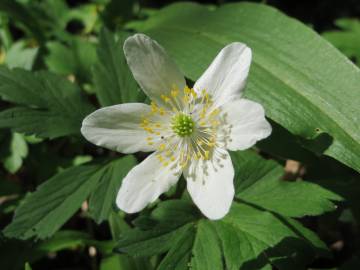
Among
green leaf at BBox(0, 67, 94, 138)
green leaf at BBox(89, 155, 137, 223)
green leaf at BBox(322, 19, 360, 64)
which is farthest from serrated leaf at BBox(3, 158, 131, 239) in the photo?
green leaf at BBox(322, 19, 360, 64)

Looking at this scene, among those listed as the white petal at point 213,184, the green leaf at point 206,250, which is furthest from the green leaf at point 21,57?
the green leaf at point 206,250

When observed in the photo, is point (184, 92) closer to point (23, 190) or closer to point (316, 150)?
point (316, 150)

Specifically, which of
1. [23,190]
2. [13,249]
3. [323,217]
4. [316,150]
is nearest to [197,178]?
[316,150]

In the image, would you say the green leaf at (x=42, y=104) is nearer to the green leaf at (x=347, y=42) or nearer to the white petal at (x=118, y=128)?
the white petal at (x=118, y=128)

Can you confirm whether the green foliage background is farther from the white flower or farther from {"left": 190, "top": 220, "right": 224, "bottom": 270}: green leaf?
the white flower

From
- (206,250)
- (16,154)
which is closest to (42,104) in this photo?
(16,154)

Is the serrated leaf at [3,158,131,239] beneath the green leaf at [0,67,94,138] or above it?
beneath

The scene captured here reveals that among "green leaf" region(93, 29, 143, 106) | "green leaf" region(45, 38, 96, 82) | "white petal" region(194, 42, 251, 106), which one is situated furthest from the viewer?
"green leaf" region(45, 38, 96, 82)
